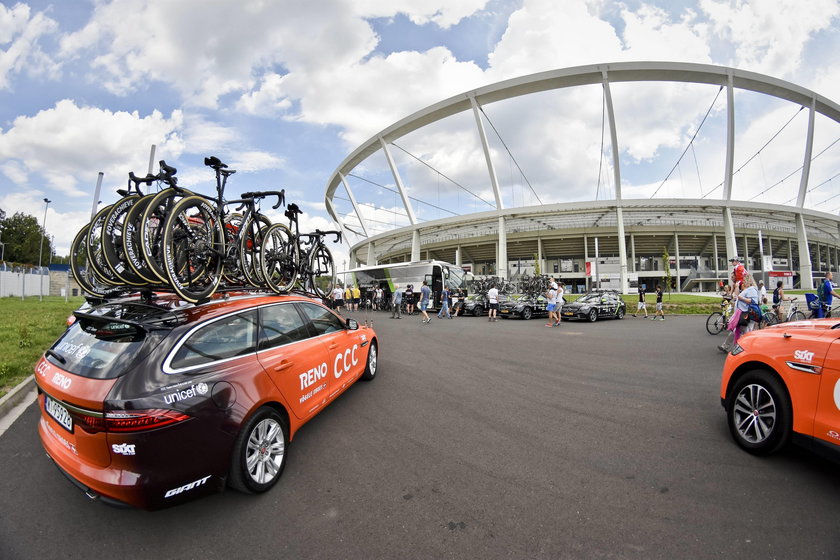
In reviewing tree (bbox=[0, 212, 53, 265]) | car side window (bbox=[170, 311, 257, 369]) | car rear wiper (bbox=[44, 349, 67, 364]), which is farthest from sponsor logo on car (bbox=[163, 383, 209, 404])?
tree (bbox=[0, 212, 53, 265])

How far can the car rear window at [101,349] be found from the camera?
2238mm

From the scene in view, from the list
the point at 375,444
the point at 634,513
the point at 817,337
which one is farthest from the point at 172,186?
the point at 817,337

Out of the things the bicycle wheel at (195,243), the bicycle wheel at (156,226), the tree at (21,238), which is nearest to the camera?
the bicycle wheel at (156,226)

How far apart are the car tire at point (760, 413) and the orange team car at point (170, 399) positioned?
4002mm

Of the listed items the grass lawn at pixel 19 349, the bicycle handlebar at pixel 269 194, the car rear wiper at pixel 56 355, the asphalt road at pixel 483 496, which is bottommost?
the asphalt road at pixel 483 496

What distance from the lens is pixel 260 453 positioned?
263 cm

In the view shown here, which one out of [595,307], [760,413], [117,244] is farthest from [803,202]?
[117,244]

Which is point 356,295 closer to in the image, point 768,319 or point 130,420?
point 768,319

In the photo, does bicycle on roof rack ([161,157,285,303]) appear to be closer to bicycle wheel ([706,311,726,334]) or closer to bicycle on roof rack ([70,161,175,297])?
bicycle on roof rack ([70,161,175,297])

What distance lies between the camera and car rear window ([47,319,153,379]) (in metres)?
2.24

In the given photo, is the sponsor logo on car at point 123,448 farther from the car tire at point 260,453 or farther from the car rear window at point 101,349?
the car tire at point 260,453

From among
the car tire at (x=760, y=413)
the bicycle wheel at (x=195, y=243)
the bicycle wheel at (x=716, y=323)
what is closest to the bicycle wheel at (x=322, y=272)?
the bicycle wheel at (x=195, y=243)

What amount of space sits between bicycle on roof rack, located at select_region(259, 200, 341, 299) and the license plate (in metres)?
2.61

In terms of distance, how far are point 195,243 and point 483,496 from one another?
389cm
